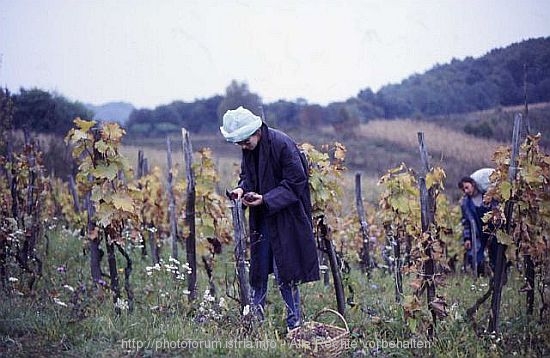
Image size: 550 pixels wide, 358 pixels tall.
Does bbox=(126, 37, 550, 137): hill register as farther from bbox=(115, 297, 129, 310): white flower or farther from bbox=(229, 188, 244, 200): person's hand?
bbox=(115, 297, 129, 310): white flower

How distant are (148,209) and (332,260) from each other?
4.26m

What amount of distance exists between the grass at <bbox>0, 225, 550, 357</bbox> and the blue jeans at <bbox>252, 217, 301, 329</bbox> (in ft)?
0.55

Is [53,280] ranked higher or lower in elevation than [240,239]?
lower

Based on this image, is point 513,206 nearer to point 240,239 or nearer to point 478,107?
point 240,239

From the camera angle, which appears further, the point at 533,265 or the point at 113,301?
the point at 113,301

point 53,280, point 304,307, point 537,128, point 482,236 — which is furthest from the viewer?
point 482,236

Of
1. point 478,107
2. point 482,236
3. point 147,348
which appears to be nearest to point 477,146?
point 478,107

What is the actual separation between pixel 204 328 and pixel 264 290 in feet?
1.84

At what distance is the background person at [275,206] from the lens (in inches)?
157

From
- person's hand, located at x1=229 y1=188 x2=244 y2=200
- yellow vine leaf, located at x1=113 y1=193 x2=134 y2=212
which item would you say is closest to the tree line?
person's hand, located at x1=229 y1=188 x2=244 y2=200

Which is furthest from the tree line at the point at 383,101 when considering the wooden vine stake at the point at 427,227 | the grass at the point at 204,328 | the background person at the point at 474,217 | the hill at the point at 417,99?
the grass at the point at 204,328

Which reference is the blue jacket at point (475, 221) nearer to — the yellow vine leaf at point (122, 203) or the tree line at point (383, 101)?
the tree line at point (383, 101)

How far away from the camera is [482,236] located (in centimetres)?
732

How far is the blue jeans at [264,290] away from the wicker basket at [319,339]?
6.5 inches
